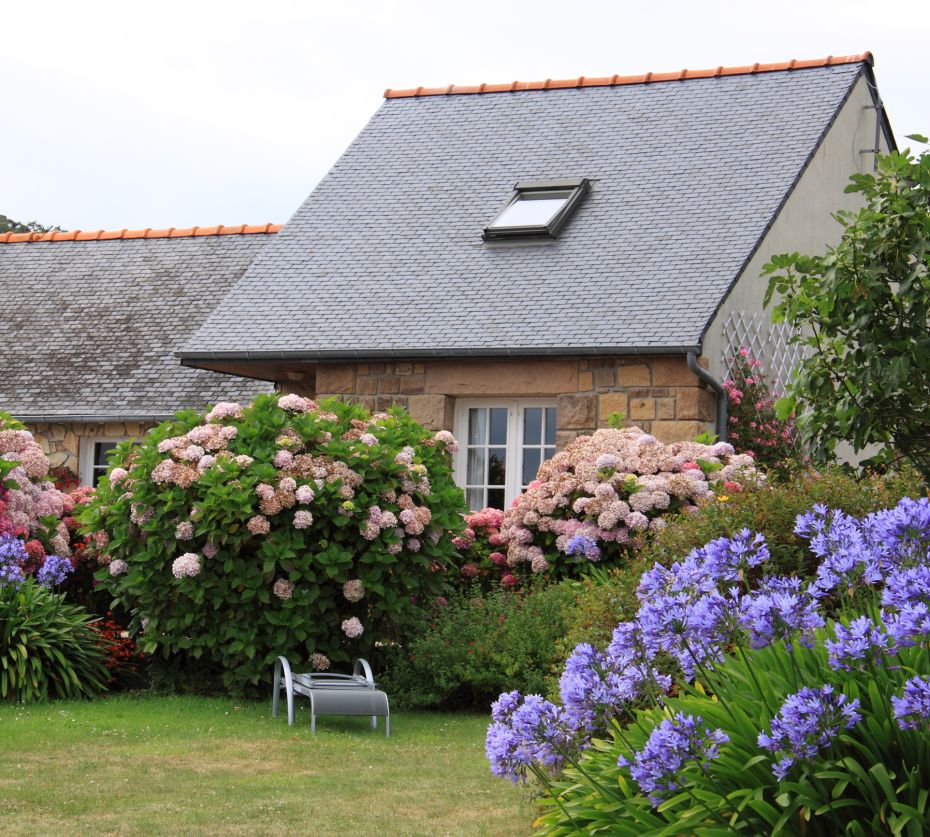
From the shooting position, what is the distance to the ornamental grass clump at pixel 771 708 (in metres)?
3.56

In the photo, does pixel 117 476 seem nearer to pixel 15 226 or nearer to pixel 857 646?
pixel 857 646

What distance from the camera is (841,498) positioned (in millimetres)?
6766

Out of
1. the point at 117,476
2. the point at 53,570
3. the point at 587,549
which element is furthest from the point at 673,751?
the point at 53,570

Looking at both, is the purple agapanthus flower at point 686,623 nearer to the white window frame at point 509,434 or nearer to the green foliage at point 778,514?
the green foliage at point 778,514

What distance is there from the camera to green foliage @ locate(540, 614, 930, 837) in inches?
145

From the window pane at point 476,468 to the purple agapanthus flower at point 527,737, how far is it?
884 cm

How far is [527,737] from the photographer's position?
426 cm

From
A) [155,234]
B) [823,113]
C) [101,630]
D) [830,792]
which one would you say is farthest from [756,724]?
[155,234]

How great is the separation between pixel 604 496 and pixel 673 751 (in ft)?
22.5

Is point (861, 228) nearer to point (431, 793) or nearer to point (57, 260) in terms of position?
point (431, 793)

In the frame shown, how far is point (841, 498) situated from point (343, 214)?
9.89m

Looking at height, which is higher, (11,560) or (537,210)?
(537,210)

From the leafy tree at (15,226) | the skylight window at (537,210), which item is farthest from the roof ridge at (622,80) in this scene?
the leafy tree at (15,226)

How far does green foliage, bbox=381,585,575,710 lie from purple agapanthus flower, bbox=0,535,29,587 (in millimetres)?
2702
